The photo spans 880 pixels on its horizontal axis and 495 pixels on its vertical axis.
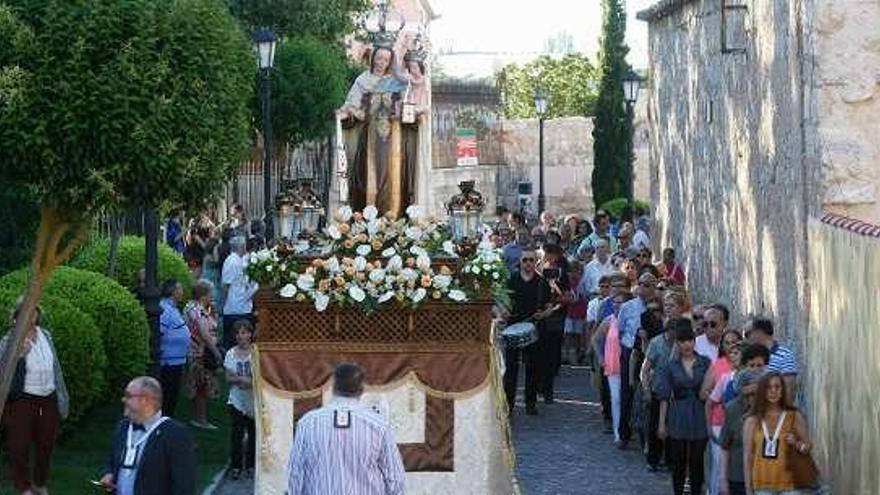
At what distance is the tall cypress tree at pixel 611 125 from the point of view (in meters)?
51.2

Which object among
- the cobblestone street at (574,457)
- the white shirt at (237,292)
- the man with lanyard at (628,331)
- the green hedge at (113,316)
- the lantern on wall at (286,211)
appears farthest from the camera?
the white shirt at (237,292)

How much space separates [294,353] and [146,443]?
15.7 ft

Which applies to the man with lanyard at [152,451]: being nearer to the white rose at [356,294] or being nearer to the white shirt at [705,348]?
the white rose at [356,294]

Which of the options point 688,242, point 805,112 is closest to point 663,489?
point 805,112

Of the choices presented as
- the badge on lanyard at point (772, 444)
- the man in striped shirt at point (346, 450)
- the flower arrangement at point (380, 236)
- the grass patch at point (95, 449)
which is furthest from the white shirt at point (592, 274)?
the man in striped shirt at point (346, 450)

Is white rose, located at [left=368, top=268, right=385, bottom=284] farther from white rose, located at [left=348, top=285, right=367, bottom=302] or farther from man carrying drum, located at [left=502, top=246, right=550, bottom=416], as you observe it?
man carrying drum, located at [left=502, top=246, right=550, bottom=416]

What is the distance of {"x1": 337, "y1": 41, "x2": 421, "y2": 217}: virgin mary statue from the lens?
1905 cm

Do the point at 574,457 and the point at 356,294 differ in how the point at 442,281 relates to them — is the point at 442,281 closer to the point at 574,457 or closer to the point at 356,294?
the point at 356,294

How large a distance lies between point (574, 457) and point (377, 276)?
4918 mm

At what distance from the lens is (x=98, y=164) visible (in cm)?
1288

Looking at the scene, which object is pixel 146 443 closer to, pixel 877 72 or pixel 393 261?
pixel 393 261

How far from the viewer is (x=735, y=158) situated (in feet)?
76.5

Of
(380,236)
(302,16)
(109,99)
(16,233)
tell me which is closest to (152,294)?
(380,236)

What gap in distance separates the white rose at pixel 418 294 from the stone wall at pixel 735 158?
4.37 meters
